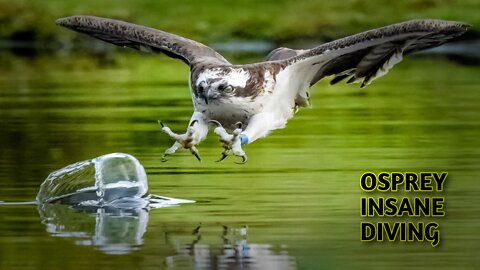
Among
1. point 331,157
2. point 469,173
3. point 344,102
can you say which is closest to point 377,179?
point 469,173

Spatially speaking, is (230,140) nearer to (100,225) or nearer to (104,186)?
(100,225)

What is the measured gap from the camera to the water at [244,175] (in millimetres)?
18156

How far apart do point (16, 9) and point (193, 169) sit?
40263 mm

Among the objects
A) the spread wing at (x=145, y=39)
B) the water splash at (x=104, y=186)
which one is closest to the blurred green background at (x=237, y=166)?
the water splash at (x=104, y=186)

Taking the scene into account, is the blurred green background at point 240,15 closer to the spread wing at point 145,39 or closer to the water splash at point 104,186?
the spread wing at point 145,39

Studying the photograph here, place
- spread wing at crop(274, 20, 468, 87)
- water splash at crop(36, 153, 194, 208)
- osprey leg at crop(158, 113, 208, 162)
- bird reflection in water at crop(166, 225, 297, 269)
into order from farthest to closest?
water splash at crop(36, 153, 194, 208) < spread wing at crop(274, 20, 468, 87) < osprey leg at crop(158, 113, 208, 162) < bird reflection in water at crop(166, 225, 297, 269)

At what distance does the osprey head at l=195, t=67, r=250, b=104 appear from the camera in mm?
20484

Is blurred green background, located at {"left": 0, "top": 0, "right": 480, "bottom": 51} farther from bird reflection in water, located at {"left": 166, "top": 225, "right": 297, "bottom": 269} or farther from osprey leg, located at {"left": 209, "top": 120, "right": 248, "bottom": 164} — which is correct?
bird reflection in water, located at {"left": 166, "top": 225, "right": 297, "bottom": 269}

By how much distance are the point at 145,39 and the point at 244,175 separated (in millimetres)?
2310

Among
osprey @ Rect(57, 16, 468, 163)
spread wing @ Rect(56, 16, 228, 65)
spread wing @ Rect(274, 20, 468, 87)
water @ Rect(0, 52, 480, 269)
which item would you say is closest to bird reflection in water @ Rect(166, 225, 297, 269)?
water @ Rect(0, 52, 480, 269)

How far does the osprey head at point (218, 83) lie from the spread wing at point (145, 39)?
74cm

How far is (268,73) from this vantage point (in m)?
21.4

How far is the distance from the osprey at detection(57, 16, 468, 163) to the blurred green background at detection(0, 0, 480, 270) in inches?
36.7

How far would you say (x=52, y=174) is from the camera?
22.5m
